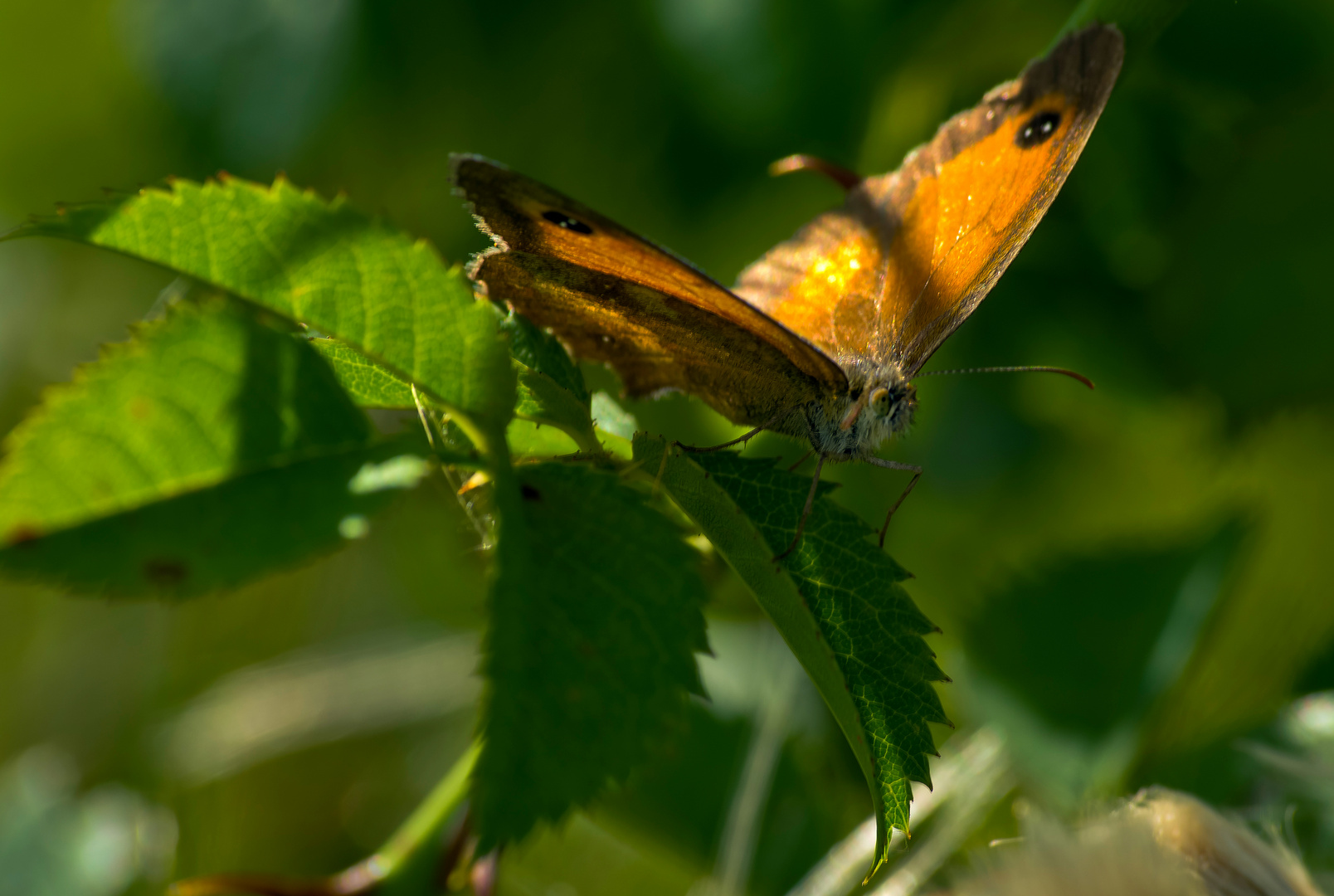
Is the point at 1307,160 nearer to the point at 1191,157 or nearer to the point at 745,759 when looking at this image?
the point at 1191,157

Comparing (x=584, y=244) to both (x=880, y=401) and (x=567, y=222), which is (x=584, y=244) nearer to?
(x=567, y=222)

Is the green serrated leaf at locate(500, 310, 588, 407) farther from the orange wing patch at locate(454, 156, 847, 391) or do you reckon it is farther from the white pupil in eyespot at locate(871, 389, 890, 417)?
the white pupil in eyespot at locate(871, 389, 890, 417)

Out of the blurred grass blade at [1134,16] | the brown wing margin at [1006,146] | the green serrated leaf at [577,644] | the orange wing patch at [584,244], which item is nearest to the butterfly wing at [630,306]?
the orange wing patch at [584,244]

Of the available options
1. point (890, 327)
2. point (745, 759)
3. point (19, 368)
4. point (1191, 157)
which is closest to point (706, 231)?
point (890, 327)

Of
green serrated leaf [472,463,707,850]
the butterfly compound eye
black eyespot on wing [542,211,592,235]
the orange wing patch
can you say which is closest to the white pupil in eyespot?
the butterfly compound eye

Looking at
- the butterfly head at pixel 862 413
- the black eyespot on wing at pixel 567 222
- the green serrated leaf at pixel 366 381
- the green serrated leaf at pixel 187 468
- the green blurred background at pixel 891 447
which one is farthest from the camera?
the green blurred background at pixel 891 447

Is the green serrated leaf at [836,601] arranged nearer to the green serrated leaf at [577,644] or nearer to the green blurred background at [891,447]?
the green serrated leaf at [577,644]
